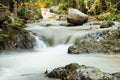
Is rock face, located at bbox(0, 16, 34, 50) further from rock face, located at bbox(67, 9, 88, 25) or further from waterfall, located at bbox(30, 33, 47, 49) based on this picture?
rock face, located at bbox(67, 9, 88, 25)

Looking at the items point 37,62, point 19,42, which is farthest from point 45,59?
point 19,42

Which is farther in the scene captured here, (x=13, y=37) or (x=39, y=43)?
(x=39, y=43)

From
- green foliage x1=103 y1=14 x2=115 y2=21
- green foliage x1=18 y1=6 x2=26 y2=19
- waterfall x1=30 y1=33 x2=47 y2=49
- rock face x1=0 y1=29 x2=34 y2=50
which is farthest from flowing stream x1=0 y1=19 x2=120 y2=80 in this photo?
green foliage x1=103 y1=14 x2=115 y2=21

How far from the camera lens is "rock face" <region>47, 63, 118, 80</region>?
239 inches

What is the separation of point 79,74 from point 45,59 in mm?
3448

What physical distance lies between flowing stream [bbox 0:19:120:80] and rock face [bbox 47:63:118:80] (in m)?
0.32

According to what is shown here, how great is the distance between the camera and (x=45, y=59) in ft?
31.4

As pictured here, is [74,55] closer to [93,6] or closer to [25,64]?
[25,64]

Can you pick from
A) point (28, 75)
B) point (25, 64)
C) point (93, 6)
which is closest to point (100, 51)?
point (25, 64)

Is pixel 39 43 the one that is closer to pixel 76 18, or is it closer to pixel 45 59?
pixel 45 59

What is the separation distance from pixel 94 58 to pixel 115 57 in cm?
65

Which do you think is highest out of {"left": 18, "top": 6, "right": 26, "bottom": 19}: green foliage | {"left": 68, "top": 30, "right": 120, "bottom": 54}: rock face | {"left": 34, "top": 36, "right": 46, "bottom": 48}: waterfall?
{"left": 18, "top": 6, "right": 26, "bottom": 19}: green foliage

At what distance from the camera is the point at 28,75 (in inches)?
275

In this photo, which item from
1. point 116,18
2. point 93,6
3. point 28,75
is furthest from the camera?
point 93,6
